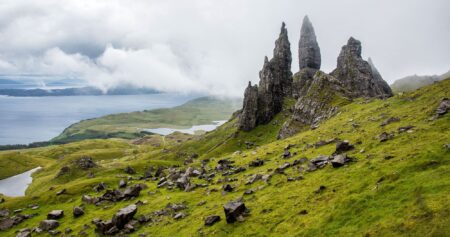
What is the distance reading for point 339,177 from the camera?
44.4 meters

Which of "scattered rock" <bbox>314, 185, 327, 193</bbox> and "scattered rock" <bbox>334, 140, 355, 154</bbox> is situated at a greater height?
"scattered rock" <bbox>334, 140, 355, 154</bbox>

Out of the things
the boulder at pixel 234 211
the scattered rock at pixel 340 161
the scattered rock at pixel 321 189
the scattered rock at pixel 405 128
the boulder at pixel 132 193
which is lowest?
the boulder at pixel 132 193

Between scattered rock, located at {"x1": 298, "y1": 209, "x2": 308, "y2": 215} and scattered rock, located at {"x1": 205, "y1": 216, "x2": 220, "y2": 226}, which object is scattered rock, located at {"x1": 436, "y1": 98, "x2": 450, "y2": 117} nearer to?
scattered rock, located at {"x1": 298, "y1": 209, "x2": 308, "y2": 215}

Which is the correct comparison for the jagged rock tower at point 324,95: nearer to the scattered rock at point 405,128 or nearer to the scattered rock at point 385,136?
the scattered rock at point 405,128

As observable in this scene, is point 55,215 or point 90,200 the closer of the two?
point 55,215

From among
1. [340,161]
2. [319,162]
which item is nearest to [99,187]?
[319,162]

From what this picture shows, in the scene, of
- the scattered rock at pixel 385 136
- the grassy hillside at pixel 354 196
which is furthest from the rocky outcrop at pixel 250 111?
the scattered rock at pixel 385 136

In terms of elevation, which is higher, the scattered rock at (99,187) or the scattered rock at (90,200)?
the scattered rock at (90,200)

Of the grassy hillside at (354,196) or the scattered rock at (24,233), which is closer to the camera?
the grassy hillside at (354,196)

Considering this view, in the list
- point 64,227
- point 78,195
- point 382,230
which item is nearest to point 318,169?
point 382,230

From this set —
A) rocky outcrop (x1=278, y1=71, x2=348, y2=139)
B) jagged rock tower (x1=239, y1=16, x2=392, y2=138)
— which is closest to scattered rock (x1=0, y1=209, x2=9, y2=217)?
rocky outcrop (x1=278, y1=71, x2=348, y2=139)

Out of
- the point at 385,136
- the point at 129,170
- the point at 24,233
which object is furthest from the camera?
the point at 129,170

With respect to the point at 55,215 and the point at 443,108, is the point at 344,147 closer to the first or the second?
the point at 443,108

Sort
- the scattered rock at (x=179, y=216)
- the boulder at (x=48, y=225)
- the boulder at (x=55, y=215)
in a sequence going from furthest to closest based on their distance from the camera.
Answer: the boulder at (x=55, y=215)
the boulder at (x=48, y=225)
the scattered rock at (x=179, y=216)
